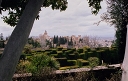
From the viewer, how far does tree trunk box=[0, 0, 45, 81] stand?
3.35m

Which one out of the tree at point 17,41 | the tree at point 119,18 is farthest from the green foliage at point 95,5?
the tree at point 119,18

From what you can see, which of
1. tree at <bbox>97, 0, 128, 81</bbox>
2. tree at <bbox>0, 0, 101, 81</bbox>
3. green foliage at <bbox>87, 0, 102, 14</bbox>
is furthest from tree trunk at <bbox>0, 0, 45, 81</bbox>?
tree at <bbox>97, 0, 128, 81</bbox>

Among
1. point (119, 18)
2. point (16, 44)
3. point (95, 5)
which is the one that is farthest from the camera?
point (119, 18)

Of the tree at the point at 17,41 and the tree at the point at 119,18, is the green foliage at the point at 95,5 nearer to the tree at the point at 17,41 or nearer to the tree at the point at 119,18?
the tree at the point at 17,41

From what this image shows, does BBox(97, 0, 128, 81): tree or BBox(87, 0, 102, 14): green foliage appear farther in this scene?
BBox(97, 0, 128, 81): tree

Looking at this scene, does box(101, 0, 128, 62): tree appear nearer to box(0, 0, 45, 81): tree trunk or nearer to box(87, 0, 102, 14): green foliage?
box(87, 0, 102, 14): green foliage

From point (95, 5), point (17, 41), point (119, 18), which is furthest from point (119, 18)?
point (17, 41)

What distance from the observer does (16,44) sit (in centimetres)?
343

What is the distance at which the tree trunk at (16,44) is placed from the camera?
335cm

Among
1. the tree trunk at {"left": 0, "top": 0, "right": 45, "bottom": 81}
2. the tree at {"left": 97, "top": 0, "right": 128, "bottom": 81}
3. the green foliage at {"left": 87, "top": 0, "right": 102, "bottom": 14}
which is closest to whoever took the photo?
the tree trunk at {"left": 0, "top": 0, "right": 45, "bottom": 81}

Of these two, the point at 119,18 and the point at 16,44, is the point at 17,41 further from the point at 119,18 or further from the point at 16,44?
the point at 119,18

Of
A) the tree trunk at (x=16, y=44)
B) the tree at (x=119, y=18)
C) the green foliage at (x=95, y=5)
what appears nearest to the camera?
the tree trunk at (x=16, y=44)

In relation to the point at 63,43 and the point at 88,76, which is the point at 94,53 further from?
the point at 63,43

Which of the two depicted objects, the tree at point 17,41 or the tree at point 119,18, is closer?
the tree at point 17,41
